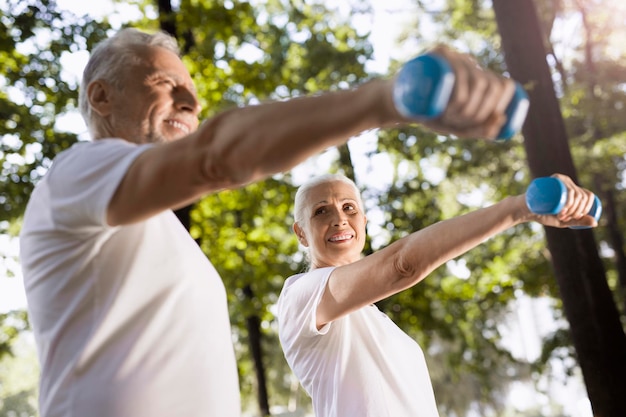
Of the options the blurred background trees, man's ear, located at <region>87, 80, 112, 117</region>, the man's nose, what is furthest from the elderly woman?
the blurred background trees

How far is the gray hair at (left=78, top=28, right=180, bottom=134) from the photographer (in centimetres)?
174

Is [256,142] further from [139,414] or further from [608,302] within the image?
[608,302]

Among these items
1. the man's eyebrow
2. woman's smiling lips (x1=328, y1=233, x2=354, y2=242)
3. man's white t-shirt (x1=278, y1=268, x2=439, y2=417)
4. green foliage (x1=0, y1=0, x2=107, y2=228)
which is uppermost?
green foliage (x1=0, y1=0, x2=107, y2=228)

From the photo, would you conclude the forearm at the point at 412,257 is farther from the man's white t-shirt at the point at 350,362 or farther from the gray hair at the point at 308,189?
the gray hair at the point at 308,189

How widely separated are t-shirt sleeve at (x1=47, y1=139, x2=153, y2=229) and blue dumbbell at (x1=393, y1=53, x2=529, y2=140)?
512mm

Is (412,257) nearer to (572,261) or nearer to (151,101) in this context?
(151,101)

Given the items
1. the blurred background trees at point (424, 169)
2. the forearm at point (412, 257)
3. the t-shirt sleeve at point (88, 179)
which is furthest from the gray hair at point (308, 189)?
the blurred background trees at point (424, 169)

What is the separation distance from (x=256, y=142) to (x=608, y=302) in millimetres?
6828

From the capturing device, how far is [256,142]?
1.18 meters

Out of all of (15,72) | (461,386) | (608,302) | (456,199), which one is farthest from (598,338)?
(461,386)

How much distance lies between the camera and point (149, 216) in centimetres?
128

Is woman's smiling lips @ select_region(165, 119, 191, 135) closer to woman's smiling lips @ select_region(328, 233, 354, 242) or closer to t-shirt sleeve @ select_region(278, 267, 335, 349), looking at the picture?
t-shirt sleeve @ select_region(278, 267, 335, 349)

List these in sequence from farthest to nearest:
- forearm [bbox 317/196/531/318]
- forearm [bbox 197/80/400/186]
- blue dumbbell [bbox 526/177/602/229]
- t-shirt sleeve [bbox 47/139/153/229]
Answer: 1. forearm [bbox 317/196/531/318]
2. blue dumbbell [bbox 526/177/602/229]
3. t-shirt sleeve [bbox 47/139/153/229]
4. forearm [bbox 197/80/400/186]

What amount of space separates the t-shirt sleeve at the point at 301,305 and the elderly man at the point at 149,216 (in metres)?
0.65
